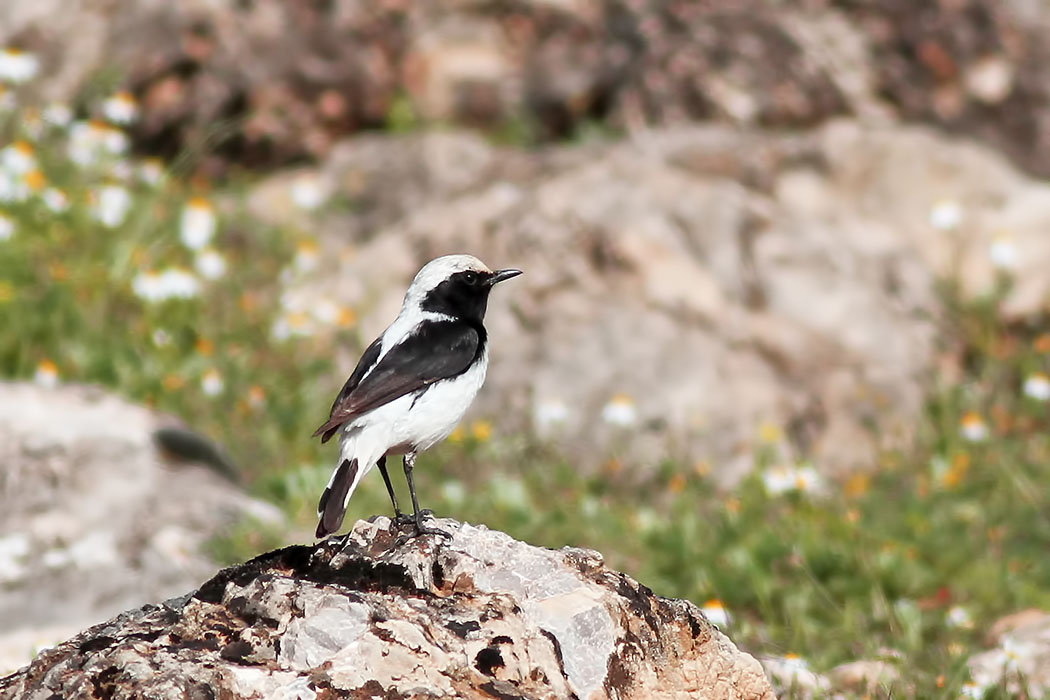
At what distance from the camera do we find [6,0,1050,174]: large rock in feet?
36.6

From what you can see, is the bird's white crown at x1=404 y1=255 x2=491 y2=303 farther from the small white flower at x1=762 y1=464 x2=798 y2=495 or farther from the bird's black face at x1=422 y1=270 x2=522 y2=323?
the small white flower at x1=762 y1=464 x2=798 y2=495

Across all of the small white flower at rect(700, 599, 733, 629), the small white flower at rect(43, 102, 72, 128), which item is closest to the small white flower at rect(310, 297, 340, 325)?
the small white flower at rect(43, 102, 72, 128)

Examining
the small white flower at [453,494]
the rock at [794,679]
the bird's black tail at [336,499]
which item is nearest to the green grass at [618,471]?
the small white flower at [453,494]

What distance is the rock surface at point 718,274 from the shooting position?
8.65 meters

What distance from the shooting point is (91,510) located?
6.51 m

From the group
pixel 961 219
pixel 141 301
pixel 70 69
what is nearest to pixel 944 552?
pixel 961 219

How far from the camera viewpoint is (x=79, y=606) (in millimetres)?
5953

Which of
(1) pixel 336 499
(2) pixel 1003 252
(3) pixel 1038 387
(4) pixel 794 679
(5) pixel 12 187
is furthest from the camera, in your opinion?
(2) pixel 1003 252

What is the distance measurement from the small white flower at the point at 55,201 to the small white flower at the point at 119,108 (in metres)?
1.01

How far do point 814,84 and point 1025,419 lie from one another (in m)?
3.72

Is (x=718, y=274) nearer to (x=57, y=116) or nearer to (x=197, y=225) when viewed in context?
(x=197, y=225)

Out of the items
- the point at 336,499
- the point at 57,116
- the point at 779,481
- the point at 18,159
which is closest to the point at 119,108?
the point at 57,116

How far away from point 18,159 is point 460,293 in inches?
208

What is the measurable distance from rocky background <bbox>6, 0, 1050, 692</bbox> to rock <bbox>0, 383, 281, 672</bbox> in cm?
2
